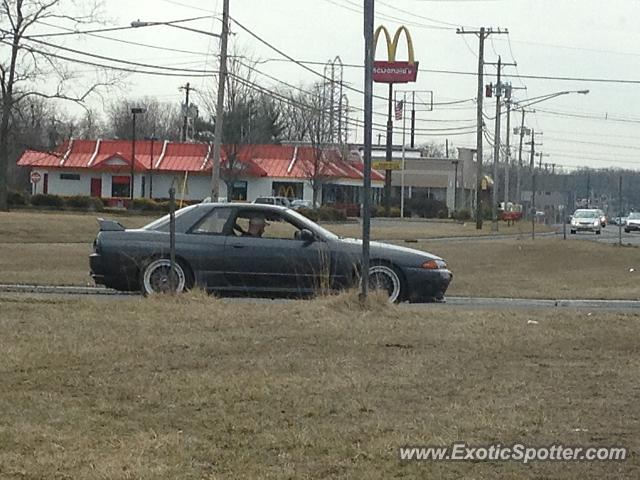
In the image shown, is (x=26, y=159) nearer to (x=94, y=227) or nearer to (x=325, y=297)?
(x=94, y=227)

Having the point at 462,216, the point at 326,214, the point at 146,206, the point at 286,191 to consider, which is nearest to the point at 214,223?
the point at 326,214

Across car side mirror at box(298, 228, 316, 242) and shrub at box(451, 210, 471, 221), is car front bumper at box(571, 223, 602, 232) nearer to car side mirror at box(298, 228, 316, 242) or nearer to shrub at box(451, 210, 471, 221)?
shrub at box(451, 210, 471, 221)

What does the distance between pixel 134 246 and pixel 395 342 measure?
207 inches

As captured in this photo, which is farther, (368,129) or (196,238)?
(196,238)

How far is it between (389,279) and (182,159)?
2684 inches

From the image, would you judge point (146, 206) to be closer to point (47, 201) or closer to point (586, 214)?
point (47, 201)

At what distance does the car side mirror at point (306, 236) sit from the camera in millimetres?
13641

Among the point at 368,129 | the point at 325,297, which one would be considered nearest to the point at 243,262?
the point at 325,297

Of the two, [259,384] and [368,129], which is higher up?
[368,129]

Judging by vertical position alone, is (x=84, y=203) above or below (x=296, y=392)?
above

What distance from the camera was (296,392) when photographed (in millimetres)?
7160

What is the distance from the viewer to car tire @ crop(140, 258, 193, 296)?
13461 mm

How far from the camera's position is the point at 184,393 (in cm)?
707

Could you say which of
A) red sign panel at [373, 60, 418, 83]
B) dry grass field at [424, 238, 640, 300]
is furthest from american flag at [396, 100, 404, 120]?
dry grass field at [424, 238, 640, 300]
